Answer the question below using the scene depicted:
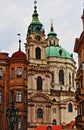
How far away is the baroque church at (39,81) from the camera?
63.8m

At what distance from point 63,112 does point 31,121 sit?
12.2m

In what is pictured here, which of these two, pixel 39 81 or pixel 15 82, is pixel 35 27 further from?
pixel 15 82

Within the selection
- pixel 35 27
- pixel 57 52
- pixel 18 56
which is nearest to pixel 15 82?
pixel 18 56

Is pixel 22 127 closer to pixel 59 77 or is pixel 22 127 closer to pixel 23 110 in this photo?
pixel 23 110

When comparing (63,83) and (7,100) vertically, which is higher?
(63,83)

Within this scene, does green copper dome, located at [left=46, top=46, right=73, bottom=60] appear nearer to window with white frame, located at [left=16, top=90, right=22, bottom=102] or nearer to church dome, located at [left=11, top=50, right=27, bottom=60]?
church dome, located at [left=11, top=50, right=27, bottom=60]

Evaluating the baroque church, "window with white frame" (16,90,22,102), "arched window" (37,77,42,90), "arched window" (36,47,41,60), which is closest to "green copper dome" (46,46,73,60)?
the baroque church

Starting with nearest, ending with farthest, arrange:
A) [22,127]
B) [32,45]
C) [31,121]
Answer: [22,127] < [31,121] < [32,45]

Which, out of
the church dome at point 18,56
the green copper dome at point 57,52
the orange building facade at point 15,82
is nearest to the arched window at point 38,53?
the green copper dome at point 57,52

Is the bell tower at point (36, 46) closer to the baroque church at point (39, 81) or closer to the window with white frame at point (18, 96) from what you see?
the baroque church at point (39, 81)

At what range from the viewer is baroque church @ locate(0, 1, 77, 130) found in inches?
2512

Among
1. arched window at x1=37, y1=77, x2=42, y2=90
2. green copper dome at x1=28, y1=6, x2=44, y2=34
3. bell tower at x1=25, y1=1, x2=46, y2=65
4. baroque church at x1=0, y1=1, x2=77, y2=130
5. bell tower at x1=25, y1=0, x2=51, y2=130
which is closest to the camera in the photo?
baroque church at x1=0, y1=1, x2=77, y2=130

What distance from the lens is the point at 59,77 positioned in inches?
4215

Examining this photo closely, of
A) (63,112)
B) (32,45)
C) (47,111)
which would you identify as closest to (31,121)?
(47,111)
